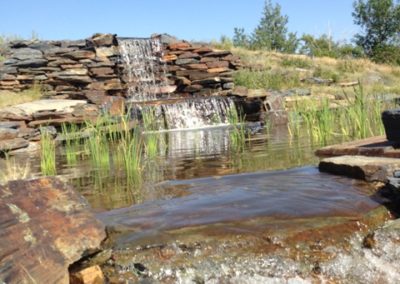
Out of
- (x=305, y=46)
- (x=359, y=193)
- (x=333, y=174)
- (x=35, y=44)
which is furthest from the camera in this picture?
(x=305, y=46)

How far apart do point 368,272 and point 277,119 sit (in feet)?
30.0

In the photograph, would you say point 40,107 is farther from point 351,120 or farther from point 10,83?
point 351,120

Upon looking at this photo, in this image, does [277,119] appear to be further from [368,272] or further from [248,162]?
[368,272]

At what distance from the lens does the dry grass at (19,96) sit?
39.4 ft

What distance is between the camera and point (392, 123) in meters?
3.52

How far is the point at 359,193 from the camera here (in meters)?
2.75

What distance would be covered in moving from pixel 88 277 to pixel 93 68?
41.9 feet

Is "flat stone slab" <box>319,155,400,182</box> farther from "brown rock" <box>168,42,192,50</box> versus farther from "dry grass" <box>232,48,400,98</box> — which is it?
"brown rock" <box>168,42,192,50</box>

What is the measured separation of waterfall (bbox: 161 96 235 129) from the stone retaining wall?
202cm

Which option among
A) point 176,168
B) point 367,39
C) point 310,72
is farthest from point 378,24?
point 176,168

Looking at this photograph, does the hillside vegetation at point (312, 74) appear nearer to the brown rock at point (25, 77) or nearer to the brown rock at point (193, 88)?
the brown rock at point (193, 88)

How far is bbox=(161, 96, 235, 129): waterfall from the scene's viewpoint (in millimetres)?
11594

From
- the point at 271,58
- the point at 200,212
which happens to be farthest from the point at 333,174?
the point at 271,58

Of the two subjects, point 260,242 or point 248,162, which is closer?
point 260,242
